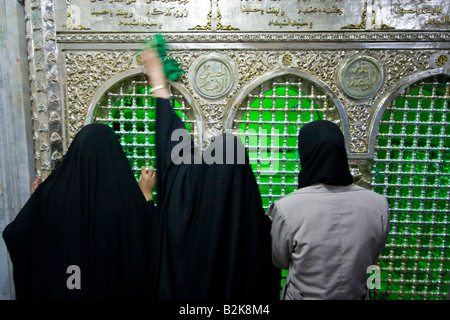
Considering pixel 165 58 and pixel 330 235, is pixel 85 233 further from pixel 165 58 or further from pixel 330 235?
pixel 165 58

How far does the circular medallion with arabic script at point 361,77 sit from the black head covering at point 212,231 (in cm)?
105

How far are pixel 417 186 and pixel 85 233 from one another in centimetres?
179

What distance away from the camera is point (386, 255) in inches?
64.3

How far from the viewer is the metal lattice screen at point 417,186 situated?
158 cm

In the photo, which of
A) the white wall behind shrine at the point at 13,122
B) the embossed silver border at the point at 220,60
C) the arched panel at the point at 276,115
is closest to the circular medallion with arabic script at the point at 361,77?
the arched panel at the point at 276,115

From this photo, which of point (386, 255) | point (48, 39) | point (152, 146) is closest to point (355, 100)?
point (386, 255)

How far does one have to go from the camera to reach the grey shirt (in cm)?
80

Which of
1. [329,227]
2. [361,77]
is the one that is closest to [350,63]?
[361,77]

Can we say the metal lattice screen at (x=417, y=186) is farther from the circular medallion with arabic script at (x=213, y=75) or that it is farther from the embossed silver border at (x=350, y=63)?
the circular medallion with arabic script at (x=213, y=75)

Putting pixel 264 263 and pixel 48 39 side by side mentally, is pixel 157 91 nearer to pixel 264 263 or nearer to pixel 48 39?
pixel 264 263

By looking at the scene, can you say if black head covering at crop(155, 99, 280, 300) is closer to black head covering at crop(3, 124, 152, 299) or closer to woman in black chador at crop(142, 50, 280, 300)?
woman in black chador at crop(142, 50, 280, 300)

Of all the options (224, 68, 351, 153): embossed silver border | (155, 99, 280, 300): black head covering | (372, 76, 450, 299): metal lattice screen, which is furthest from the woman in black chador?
(372, 76, 450, 299): metal lattice screen

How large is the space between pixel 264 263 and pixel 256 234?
144 millimetres

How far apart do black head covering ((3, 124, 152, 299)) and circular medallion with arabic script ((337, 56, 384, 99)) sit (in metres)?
1.33
